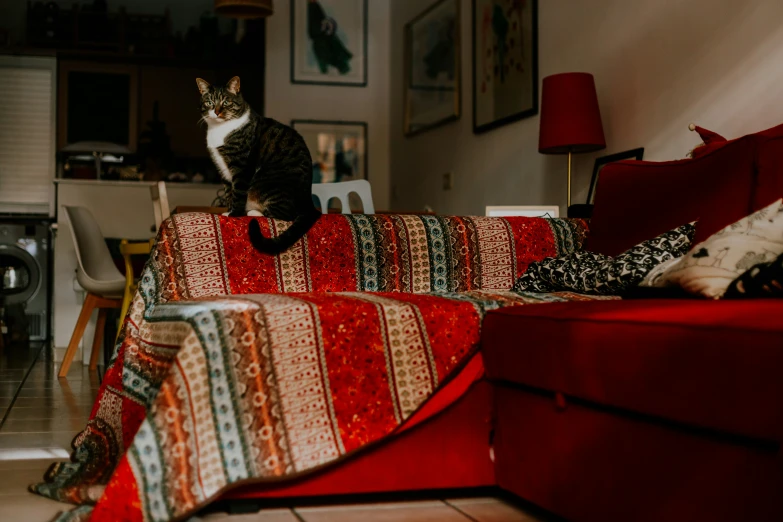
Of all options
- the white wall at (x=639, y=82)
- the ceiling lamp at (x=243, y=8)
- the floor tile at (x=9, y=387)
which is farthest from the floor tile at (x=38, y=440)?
the ceiling lamp at (x=243, y=8)

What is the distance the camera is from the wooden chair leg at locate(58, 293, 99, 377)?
14.0 feet

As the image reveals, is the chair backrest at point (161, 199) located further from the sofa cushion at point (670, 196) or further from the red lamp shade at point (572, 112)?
the sofa cushion at point (670, 196)

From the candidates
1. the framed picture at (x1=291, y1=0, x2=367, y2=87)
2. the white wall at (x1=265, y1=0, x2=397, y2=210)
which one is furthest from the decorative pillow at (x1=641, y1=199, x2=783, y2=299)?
the framed picture at (x1=291, y1=0, x2=367, y2=87)

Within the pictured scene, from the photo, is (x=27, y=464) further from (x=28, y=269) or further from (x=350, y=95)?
(x=28, y=269)

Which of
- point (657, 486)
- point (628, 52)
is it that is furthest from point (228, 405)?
point (628, 52)

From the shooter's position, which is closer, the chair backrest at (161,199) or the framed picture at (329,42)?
the chair backrest at (161,199)

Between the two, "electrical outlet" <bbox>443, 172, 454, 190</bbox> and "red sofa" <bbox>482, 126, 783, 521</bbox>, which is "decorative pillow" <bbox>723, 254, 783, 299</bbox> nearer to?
"red sofa" <bbox>482, 126, 783, 521</bbox>

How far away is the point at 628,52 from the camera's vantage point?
3.39 meters

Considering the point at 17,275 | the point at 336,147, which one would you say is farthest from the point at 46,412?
the point at 17,275

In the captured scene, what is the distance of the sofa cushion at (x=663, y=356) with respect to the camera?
1.13 m

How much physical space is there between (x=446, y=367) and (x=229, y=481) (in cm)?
51

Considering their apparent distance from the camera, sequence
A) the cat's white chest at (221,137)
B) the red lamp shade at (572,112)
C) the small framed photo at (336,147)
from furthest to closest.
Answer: the small framed photo at (336,147) < the red lamp shade at (572,112) < the cat's white chest at (221,137)

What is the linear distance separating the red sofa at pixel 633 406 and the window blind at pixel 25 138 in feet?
19.5

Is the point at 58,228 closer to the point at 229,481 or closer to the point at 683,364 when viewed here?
the point at 229,481
